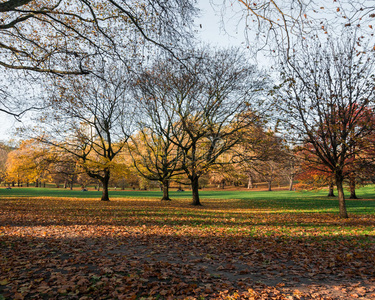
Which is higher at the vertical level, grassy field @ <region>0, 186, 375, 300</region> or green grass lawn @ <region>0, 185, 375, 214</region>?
grassy field @ <region>0, 186, 375, 300</region>

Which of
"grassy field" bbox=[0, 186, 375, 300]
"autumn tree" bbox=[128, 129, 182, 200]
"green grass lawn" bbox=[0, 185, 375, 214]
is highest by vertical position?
"autumn tree" bbox=[128, 129, 182, 200]

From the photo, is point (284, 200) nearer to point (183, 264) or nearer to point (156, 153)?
point (156, 153)

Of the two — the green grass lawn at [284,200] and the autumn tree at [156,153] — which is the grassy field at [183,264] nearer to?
the green grass lawn at [284,200]

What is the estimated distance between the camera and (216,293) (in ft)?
13.3

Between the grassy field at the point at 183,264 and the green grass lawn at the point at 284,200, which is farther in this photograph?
the green grass lawn at the point at 284,200

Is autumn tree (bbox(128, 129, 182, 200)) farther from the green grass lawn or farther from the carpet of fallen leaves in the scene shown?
the carpet of fallen leaves

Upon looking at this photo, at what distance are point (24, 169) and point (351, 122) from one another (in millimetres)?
24484

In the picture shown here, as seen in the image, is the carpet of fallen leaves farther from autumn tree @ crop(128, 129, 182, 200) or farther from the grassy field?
autumn tree @ crop(128, 129, 182, 200)

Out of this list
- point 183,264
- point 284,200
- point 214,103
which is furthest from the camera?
point 284,200

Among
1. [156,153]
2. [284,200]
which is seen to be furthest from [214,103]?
[284,200]

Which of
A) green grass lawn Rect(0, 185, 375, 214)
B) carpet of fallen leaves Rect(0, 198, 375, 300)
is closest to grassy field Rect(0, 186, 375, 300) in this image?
carpet of fallen leaves Rect(0, 198, 375, 300)

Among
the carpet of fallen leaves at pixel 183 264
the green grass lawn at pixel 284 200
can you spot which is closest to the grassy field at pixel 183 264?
the carpet of fallen leaves at pixel 183 264

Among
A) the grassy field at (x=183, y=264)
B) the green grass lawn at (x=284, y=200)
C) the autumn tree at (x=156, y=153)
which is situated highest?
the autumn tree at (x=156, y=153)

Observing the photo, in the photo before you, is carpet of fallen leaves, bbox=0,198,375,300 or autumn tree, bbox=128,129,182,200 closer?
Result: carpet of fallen leaves, bbox=0,198,375,300
